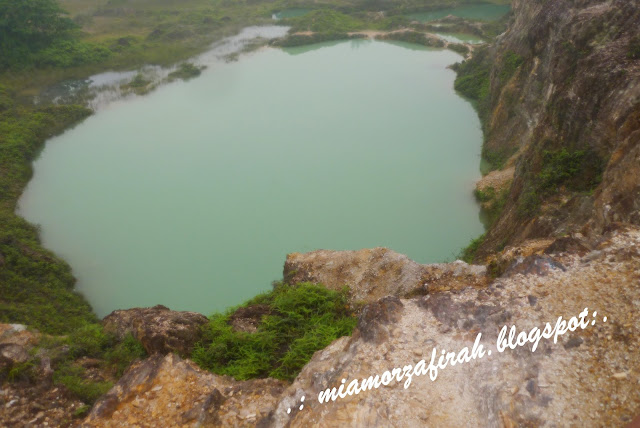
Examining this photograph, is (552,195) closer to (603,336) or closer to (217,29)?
(603,336)

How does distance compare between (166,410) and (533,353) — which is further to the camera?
(166,410)

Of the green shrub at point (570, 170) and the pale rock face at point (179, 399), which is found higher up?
the green shrub at point (570, 170)

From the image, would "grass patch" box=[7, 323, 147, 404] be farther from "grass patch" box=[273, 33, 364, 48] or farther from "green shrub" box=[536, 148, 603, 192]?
"grass patch" box=[273, 33, 364, 48]

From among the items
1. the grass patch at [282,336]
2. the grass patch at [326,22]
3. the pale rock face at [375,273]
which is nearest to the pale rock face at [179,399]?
the grass patch at [282,336]

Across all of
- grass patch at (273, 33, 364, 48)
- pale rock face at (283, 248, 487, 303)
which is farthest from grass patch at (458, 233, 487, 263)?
grass patch at (273, 33, 364, 48)

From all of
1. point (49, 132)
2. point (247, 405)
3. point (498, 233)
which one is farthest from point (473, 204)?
point (49, 132)

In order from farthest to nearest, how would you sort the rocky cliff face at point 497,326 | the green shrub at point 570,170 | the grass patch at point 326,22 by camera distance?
the grass patch at point 326,22 → the green shrub at point 570,170 → the rocky cliff face at point 497,326

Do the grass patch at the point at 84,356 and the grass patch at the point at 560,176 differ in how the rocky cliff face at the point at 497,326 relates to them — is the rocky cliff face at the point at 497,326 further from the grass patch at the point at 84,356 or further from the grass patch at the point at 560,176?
the grass patch at the point at 84,356
